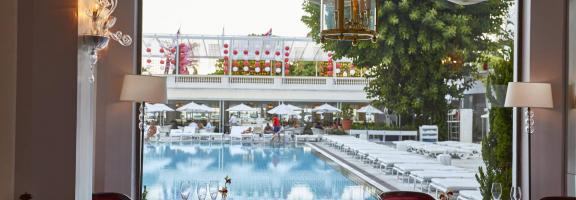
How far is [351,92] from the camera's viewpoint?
A: 970 cm

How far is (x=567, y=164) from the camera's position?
597cm

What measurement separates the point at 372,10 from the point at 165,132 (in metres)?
5.15

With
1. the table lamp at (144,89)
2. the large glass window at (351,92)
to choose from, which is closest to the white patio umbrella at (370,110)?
the large glass window at (351,92)

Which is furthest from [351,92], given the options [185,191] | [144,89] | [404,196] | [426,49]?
[185,191]

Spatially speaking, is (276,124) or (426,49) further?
(276,124)

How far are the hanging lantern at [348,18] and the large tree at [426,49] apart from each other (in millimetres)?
3348

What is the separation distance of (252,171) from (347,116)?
317 centimetres

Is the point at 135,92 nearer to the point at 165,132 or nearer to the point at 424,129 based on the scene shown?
the point at 165,132

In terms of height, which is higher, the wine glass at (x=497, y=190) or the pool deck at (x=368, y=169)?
the wine glass at (x=497, y=190)

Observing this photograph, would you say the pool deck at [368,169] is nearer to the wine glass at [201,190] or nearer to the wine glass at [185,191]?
the wine glass at [201,190]

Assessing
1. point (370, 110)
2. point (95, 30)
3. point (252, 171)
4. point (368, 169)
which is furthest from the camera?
point (252, 171)

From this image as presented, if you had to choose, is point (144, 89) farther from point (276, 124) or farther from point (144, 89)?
point (276, 124)

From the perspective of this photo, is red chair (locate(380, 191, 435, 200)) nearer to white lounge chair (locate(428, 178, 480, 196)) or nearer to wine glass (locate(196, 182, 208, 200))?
wine glass (locate(196, 182, 208, 200))

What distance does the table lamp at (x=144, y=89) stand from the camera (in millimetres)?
5324
